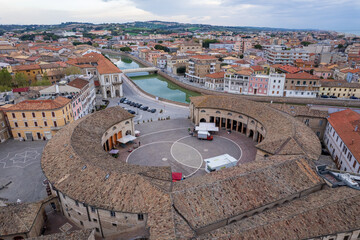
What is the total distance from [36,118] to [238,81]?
56771 mm

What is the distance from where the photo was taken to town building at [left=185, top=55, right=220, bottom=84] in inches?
3659

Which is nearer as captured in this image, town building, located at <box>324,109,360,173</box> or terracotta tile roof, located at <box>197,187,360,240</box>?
terracotta tile roof, located at <box>197,187,360,240</box>

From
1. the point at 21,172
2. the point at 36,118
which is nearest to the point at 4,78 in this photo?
the point at 36,118

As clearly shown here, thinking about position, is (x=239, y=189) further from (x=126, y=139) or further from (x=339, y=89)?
(x=339, y=89)

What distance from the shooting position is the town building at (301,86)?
71938 millimetres

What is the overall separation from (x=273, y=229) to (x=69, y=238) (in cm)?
1588

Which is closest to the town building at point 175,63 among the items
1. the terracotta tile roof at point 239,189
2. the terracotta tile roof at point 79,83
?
the terracotta tile roof at point 79,83

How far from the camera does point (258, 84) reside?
243 ft

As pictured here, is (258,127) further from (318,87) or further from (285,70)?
(285,70)

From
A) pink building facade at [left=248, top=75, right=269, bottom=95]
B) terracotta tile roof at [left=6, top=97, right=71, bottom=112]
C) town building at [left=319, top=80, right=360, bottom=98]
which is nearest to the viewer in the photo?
terracotta tile roof at [left=6, top=97, right=71, bottom=112]

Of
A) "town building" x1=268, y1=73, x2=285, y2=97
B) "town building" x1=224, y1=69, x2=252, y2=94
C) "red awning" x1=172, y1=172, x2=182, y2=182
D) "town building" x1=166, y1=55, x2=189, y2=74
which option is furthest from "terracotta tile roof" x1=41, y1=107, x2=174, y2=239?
"town building" x1=166, y1=55, x2=189, y2=74

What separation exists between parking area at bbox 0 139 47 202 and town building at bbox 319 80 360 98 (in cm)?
7688

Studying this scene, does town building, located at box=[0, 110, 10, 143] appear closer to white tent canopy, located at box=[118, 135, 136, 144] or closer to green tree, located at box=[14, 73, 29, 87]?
white tent canopy, located at box=[118, 135, 136, 144]

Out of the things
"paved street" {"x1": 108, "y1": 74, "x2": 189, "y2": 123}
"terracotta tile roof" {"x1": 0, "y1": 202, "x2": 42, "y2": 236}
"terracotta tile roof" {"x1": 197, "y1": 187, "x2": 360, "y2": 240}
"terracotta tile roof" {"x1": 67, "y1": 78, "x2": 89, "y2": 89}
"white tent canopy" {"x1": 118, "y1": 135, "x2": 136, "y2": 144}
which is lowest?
"paved street" {"x1": 108, "y1": 74, "x2": 189, "y2": 123}
